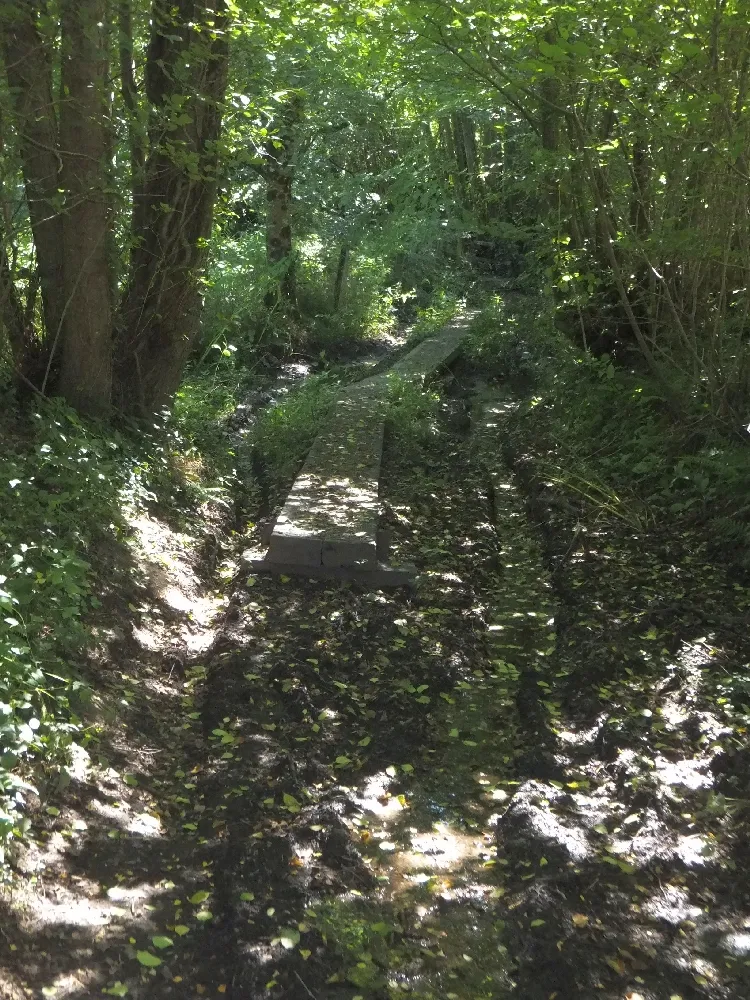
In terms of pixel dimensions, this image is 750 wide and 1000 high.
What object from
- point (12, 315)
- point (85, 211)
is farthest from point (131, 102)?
point (12, 315)

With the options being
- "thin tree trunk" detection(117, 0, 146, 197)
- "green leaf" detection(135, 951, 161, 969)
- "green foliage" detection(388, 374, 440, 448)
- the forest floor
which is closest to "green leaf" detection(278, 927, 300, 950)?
the forest floor

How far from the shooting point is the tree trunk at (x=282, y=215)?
13.8m

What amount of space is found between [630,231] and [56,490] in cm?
537

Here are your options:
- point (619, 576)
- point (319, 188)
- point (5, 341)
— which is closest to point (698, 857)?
point (619, 576)

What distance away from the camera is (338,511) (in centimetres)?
732

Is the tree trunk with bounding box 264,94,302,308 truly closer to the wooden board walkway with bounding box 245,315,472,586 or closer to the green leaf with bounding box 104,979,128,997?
the wooden board walkway with bounding box 245,315,472,586

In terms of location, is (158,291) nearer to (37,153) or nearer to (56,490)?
(37,153)

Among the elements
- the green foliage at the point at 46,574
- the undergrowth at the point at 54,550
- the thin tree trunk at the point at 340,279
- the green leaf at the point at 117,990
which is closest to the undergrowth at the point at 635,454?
the undergrowth at the point at 54,550

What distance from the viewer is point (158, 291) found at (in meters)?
7.75

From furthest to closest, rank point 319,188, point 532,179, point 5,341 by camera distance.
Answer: point 319,188
point 532,179
point 5,341

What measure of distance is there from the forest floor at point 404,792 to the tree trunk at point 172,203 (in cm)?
170

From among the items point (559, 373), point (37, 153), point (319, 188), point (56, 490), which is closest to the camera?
point (56, 490)

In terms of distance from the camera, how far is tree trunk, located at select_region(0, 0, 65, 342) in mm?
6137

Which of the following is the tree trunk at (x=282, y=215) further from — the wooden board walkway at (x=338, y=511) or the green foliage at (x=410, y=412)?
the wooden board walkway at (x=338, y=511)
